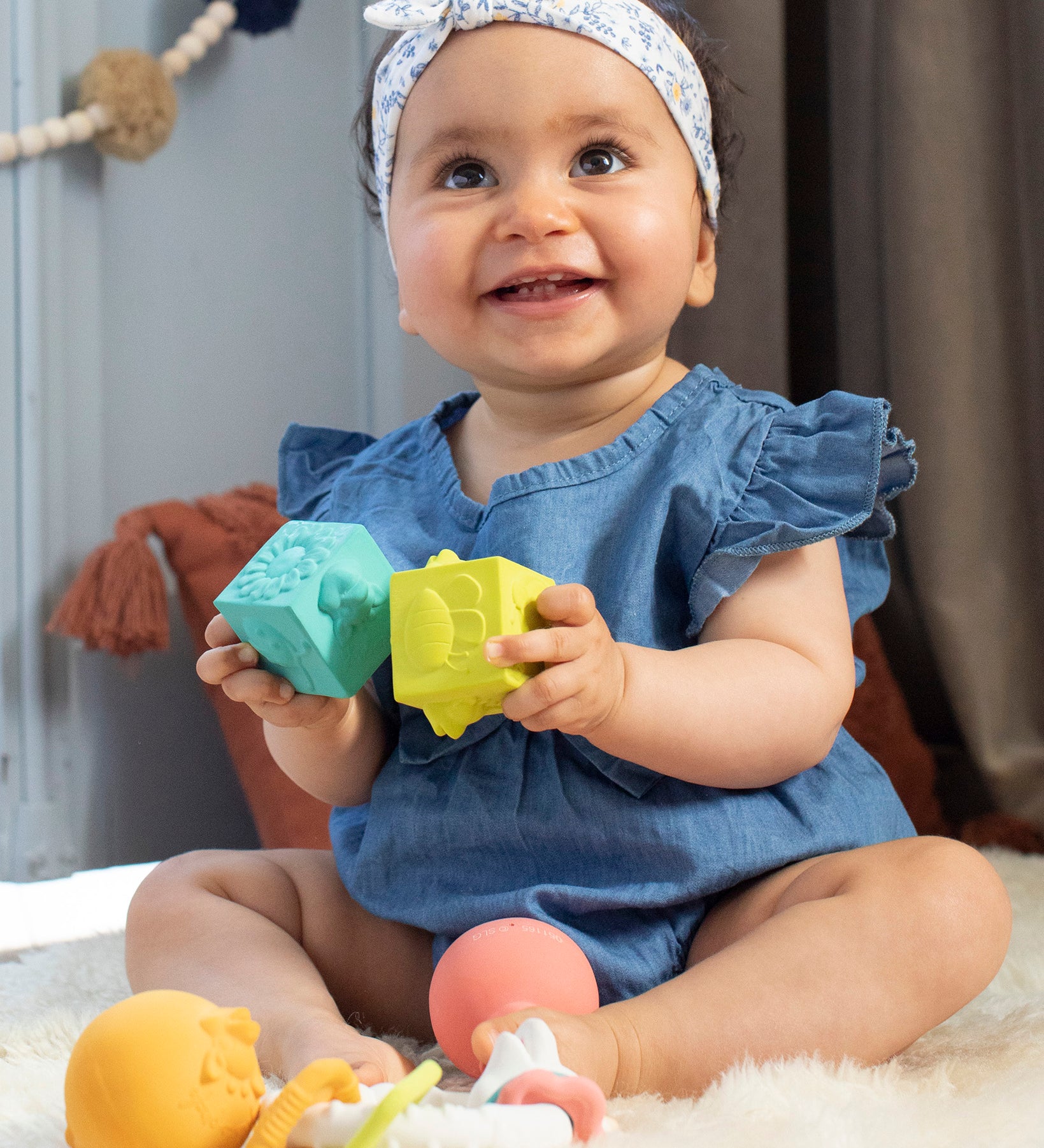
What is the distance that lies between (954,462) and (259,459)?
79cm

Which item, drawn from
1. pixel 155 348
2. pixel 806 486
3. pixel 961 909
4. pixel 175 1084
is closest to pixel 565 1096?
pixel 175 1084

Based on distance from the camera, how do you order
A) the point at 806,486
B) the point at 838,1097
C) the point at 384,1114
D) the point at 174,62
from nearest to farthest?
the point at 384,1114 < the point at 838,1097 < the point at 806,486 < the point at 174,62

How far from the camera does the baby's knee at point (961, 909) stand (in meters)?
0.66

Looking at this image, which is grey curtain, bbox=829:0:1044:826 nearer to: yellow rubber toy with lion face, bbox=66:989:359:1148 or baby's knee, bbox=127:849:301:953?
baby's knee, bbox=127:849:301:953

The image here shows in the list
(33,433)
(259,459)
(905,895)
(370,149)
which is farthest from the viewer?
(259,459)

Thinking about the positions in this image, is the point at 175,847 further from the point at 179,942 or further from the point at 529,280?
the point at 529,280

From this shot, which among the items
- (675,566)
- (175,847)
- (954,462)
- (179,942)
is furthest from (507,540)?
(175,847)

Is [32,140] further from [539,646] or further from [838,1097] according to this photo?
[838,1097]

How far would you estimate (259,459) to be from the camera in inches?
60.0

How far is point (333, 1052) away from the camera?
627 mm

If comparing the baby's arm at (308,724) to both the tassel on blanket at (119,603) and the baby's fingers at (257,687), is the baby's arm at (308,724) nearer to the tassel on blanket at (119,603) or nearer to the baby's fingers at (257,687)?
the baby's fingers at (257,687)

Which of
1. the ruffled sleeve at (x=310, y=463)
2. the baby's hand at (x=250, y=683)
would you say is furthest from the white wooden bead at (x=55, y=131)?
the baby's hand at (x=250, y=683)

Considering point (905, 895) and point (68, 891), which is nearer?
point (905, 895)

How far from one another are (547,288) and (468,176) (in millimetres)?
101
